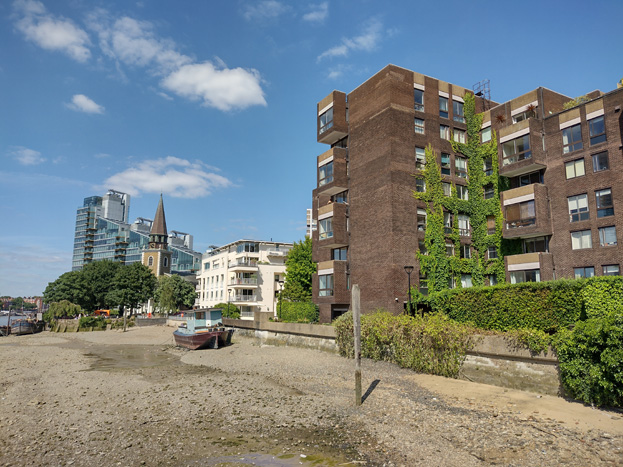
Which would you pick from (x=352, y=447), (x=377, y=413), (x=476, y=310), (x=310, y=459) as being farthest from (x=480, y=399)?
(x=476, y=310)

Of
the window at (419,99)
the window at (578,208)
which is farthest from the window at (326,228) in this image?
the window at (578,208)

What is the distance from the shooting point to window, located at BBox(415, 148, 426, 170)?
131 ft

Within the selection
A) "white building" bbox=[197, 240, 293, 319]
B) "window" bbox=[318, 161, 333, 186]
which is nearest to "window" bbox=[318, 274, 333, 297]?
"window" bbox=[318, 161, 333, 186]

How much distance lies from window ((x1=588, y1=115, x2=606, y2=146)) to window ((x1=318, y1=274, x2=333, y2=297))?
25.1m

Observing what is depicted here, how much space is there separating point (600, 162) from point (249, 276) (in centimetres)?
6461

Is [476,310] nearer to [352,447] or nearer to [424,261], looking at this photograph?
[424,261]

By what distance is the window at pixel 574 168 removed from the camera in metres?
32.6

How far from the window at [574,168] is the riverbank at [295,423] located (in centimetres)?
2166

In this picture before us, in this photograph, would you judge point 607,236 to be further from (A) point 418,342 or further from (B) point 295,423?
(B) point 295,423

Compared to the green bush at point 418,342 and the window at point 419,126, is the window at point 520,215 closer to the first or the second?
the window at point 419,126

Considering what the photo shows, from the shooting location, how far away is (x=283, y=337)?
43.4 meters

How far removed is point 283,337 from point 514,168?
27276 millimetres

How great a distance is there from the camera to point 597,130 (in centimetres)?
3178

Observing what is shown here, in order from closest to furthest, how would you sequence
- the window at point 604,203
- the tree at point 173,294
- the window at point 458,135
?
1. the window at point 604,203
2. the window at point 458,135
3. the tree at point 173,294
